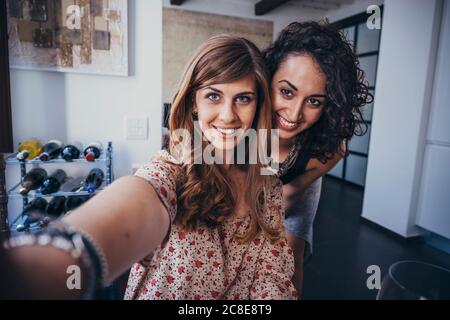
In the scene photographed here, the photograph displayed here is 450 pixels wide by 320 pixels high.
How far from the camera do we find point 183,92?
53 cm

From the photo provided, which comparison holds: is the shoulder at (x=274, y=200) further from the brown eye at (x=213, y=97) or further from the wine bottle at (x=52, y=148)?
the wine bottle at (x=52, y=148)

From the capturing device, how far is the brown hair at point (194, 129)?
51 centimetres

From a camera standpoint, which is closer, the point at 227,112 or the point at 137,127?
the point at 227,112

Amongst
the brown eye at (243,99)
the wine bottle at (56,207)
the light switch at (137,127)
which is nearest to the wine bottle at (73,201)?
the wine bottle at (56,207)

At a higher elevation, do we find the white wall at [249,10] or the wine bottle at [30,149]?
the white wall at [249,10]

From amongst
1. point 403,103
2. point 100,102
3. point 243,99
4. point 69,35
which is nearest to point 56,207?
point 100,102

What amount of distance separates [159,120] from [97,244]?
49 centimetres

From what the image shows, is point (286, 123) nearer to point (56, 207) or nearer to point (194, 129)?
point (194, 129)

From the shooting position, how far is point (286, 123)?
2.01 ft

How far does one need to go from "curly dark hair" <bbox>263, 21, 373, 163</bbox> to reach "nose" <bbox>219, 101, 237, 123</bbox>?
0.46 feet

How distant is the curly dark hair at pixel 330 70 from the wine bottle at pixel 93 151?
1.80 ft

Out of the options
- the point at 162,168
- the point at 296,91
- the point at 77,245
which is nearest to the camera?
A: the point at 77,245

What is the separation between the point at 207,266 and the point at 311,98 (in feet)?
1.48
